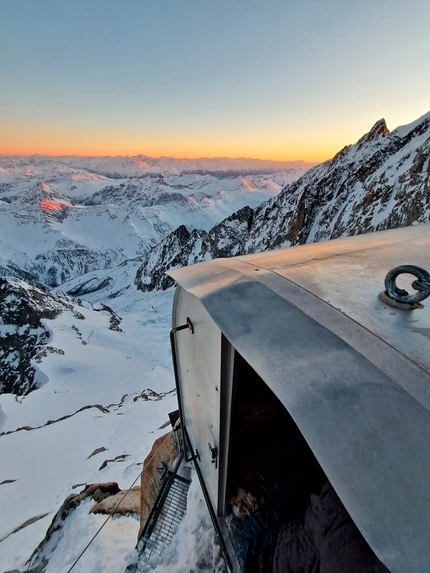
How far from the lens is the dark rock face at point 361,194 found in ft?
68.9

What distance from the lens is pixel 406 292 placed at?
5.11 feet

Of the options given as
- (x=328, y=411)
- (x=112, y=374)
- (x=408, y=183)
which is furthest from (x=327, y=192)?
(x=328, y=411)

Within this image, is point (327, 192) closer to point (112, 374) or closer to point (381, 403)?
point (112, 374)

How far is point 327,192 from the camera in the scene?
116ft

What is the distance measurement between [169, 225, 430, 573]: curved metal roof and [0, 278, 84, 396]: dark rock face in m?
36.7

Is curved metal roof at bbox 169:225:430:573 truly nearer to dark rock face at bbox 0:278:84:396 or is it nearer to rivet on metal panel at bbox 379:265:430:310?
rivet on metal panel at bbox 379:265:430:310

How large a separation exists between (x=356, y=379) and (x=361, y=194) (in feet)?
105

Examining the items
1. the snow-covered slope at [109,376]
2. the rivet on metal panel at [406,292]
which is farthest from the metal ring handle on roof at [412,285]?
the snow-covered slope at [109,376]

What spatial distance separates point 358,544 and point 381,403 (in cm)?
177

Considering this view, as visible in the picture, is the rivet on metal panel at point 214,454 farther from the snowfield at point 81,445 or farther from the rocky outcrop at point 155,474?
the rocky outcrop at point 155,474

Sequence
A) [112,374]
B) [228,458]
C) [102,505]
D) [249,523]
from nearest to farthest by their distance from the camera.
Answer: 1. [228,458]
2. [249,523]
3. [102,505]
4. [112,374]

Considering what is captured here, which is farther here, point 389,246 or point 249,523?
point 249,523

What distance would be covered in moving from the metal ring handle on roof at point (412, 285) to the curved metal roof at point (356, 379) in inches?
3.1

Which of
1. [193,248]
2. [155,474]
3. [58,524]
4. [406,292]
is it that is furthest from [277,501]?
[193,248]
